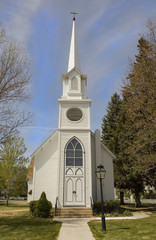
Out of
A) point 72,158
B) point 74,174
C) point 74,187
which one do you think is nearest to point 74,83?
point 72,158

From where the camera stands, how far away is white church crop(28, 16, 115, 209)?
52.3 ft

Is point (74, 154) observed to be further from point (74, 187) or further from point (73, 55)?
point (73, 55)

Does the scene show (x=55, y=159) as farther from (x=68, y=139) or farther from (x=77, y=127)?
(x=77, y=127)

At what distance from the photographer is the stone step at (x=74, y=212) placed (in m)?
14.4

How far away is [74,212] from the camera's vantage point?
1466cm

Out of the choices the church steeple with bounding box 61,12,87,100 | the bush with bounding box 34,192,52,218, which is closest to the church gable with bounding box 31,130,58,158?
the church steeple with bounding box 61,12,87,100

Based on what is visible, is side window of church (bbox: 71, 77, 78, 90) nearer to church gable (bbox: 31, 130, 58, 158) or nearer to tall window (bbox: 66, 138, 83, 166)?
church gable (bbox: 31, 130, 58, 158)

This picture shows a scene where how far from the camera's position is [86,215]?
47.4ft

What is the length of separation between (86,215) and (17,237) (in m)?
7.76

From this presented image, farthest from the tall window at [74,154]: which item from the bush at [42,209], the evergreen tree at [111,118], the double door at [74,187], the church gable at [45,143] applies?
the evergreen tree at [111,118]

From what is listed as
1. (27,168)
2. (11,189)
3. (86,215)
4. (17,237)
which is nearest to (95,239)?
(17,237)

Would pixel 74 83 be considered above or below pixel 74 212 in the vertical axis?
above

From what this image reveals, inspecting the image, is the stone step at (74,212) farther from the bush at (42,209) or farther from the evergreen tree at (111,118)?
the evergreen tree at (111,118)

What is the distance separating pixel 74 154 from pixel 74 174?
69.0 inches
